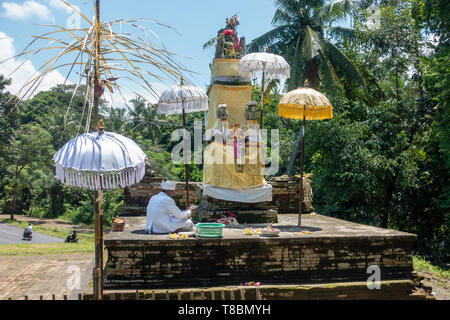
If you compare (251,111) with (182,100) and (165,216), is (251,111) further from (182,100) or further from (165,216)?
(165,216)

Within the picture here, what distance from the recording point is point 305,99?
7.45m

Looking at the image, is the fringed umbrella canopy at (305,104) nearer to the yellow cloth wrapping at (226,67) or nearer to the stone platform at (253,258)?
the yellow cloth wrapping at (226,67)

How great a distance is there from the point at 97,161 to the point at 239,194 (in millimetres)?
4277

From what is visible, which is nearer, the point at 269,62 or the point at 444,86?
the point at 269,62

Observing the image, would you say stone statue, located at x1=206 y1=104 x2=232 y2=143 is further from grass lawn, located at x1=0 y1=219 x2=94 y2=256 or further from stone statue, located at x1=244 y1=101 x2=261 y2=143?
grass lawn, located at x1=0 y1=219 x2=94 y2=256

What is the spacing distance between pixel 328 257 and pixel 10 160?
2653 cm

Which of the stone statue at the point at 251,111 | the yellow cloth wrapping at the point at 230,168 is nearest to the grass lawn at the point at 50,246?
the yellow cloth wrapping at the point at 230,168

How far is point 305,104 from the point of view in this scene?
291 inches

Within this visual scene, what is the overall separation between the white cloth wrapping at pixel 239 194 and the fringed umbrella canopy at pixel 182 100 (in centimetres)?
172

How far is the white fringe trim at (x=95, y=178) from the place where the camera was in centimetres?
456

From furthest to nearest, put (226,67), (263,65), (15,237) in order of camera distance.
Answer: (15,237) → (226,67) → (263,65)

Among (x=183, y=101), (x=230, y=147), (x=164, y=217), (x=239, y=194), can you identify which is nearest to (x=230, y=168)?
(x=230, y=147)
